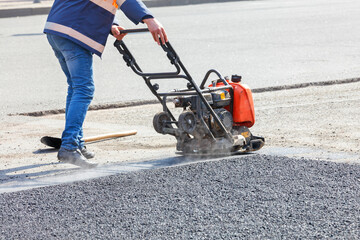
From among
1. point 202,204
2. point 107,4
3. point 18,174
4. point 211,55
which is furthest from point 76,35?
point 211,55

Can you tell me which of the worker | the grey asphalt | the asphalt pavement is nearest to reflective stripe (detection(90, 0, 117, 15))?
the worker

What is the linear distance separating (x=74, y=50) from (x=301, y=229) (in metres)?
2.39

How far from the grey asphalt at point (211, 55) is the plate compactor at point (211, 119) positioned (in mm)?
2730

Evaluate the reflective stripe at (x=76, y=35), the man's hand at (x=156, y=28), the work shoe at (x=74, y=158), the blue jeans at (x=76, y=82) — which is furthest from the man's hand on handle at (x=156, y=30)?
the work shoe at (x=74, y=158)

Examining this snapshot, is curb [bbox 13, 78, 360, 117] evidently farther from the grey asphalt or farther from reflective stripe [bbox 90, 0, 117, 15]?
reflective stripe [bbox 90, 0, 117, 15]

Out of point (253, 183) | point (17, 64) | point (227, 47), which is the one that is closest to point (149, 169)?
point (253, 183)

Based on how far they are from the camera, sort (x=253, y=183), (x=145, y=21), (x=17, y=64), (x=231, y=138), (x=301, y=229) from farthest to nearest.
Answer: (x=17, y=64) < (x=231, y=138) < (x=145, y=21) < (x=253, y=183) < (x=301, y=229)

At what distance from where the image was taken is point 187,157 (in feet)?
17.4

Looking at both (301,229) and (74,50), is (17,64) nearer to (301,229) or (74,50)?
(74,50)


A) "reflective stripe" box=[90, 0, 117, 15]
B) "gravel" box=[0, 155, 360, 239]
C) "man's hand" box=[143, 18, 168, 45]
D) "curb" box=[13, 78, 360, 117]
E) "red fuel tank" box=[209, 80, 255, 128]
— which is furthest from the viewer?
"curb" box=[13, 78, 360, 117]

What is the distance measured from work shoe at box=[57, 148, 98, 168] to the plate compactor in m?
0.69

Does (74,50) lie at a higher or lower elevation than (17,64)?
higher

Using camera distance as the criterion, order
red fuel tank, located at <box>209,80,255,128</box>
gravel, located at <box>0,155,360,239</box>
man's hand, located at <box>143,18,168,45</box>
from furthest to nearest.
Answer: red fuel tank, located at <box>209,80,255,128</box>, man's hand, located at <box>143,18,168,45</box>, gravel, located at <box>0,155,360,239</box>

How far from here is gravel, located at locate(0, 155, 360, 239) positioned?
3551 millimetres
